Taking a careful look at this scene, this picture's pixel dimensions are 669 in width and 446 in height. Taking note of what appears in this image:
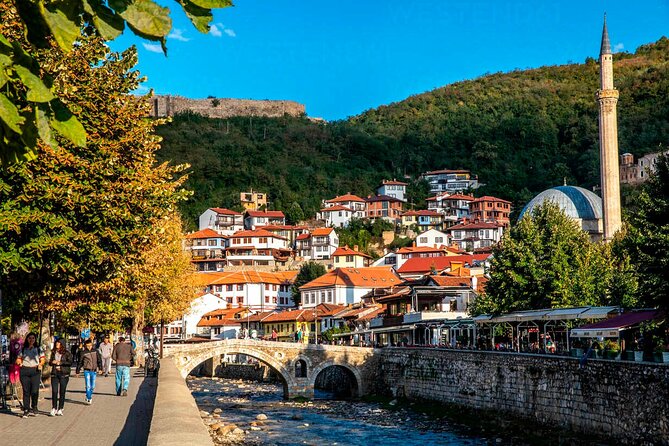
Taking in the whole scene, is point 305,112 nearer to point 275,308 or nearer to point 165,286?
point 275,308

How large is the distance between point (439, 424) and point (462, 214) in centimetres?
9605

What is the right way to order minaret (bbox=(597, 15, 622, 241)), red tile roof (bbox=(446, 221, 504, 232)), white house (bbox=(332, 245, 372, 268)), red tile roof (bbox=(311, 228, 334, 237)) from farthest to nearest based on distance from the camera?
red tile roof (bbox=(446, 221, 504, 232)), red tile roof (bbox=(311, 228, 334, 237)), white house (bbox=(332, 245, 372, 268)), minaret (bbox=(597, 15, 622, 241))

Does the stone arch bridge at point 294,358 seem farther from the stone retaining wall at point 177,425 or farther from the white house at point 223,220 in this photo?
the white house at point 223,220

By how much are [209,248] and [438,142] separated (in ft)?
195

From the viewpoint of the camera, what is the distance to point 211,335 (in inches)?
3580

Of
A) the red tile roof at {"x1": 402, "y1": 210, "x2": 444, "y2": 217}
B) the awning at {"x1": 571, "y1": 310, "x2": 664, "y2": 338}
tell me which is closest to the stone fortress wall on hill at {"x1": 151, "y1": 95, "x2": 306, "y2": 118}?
the red tile roof at {"x1": 402, "y1": 210, "x2": 444, "y2": 217}

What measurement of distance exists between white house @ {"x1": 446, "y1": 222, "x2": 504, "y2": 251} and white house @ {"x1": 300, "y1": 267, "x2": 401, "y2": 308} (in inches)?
1168

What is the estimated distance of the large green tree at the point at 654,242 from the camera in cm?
2789

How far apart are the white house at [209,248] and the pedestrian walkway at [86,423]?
93232mm

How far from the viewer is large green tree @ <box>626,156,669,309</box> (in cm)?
2789

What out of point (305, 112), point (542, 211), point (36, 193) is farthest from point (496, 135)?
point (36, 193)

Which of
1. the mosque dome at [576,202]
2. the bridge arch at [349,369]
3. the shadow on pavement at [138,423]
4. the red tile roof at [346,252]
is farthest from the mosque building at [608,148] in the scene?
the shadow on pavement at [138,423]

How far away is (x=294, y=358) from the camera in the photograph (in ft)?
177

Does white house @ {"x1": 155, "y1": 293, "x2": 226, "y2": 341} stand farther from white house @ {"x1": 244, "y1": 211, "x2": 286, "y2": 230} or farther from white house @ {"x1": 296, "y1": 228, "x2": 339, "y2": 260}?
white house @ {"x1": 244, "y1": 211, "x2": 286, "y2": 230}
